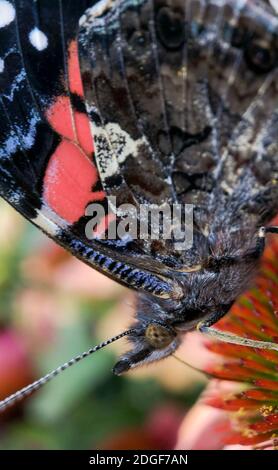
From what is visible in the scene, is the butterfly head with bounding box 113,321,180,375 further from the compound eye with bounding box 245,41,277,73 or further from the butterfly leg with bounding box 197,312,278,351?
the compound eye with bounding box 245,41,277,73

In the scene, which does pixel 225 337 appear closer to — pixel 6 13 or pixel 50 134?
pixel 50 134

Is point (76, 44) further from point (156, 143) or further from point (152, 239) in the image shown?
point (152, 239)

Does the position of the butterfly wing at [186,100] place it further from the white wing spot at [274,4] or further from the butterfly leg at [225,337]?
the butterfly leg at [225,337]

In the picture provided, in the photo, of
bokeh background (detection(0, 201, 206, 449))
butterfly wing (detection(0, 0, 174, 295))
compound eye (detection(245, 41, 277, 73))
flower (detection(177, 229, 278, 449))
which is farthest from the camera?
bokeh background (detection(0, 201, 206, 449))

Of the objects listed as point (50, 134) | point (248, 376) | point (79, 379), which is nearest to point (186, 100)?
point (50, 134)

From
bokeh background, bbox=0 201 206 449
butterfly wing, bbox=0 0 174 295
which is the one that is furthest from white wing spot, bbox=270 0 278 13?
bokeh background, bbox=0 201 206 449
